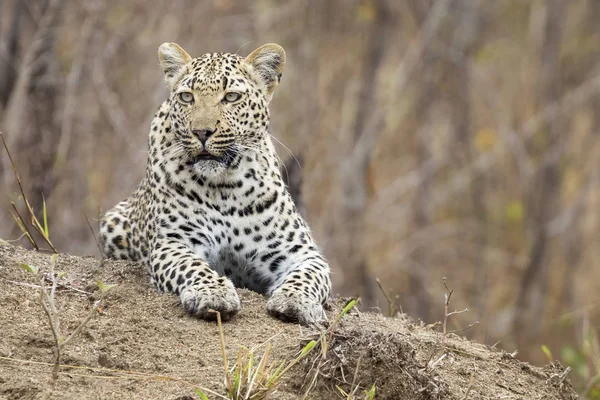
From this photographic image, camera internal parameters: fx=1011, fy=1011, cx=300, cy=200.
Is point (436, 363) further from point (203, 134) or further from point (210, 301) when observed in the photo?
point (203, 134)

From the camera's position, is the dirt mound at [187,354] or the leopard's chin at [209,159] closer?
the dirt mound at [187,354]

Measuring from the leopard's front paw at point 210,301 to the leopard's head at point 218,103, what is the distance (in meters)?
1.06

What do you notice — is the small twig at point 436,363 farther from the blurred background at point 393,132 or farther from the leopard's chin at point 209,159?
the blurred background at point 393,132

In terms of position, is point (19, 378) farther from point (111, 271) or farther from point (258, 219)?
point (258, 219)

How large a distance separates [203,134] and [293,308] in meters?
1.39

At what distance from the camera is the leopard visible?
23.2 ft

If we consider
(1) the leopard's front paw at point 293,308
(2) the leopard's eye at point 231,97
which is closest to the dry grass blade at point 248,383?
(1) the leopard's front paw at point 293,308

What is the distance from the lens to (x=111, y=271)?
715cm

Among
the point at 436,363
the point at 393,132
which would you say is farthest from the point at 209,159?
the point at 393,132

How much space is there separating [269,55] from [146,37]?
24.3 ft

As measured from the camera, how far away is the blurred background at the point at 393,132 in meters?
13.3

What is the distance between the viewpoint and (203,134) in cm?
696

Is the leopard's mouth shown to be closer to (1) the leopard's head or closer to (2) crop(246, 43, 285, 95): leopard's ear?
(1) the leopard's head

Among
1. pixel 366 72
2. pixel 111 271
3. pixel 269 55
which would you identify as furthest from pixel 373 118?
pixel 111 271
